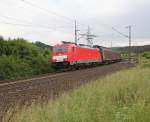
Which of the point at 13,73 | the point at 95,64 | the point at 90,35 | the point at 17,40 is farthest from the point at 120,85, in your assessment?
the point at 90,35

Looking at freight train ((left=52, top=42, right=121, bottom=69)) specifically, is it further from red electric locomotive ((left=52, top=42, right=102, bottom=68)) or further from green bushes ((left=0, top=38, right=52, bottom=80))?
green bushes ((left=0, top=38, right=52, bottom=80))

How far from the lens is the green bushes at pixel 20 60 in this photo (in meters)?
30.8

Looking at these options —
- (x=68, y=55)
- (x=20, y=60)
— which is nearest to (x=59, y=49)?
(x=68, y=55)

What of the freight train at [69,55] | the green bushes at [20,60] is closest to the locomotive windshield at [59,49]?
the freight train at [69,55]

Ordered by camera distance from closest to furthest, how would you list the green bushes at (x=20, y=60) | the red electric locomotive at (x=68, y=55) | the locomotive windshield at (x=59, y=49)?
the green bushes at (x=20, y=60) → the red electric locomotive at (x=68, y=55) → the locomotive windshield at (x=59, y=49)

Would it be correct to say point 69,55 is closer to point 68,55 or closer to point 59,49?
point 68,55

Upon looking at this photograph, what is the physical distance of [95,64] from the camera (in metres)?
50.0

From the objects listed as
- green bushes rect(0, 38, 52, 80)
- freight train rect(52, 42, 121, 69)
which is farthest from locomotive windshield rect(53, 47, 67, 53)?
green bushes rect(0, 38, 52, 80)

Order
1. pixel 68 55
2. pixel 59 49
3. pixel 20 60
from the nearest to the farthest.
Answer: pixel 20 60 → pixel 68 55 → pixel 59 49

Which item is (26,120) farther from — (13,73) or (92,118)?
(13,73)

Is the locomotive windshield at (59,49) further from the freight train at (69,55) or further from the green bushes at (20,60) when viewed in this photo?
the green bushes at (20,60)

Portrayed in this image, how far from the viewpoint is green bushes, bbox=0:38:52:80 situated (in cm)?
3084

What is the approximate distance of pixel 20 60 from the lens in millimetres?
33531

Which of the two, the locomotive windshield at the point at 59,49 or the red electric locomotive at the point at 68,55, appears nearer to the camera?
the red electric locomotive at the point at 68,55
